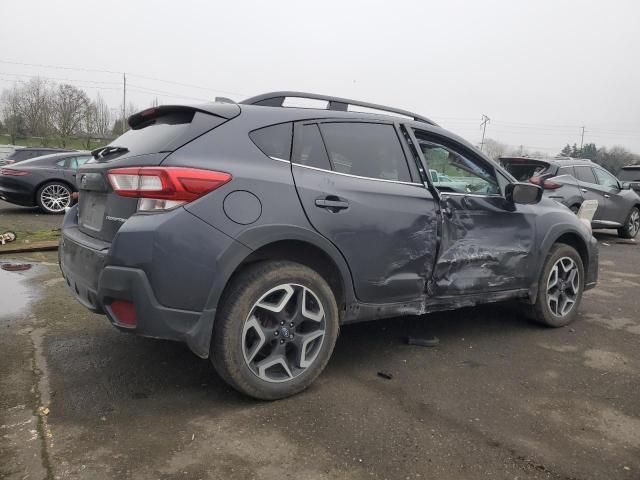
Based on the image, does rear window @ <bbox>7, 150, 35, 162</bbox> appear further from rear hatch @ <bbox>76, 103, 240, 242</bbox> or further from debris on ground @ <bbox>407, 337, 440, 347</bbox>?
debris on ground @ <bbox>407, 337, 440, 347</bbox>

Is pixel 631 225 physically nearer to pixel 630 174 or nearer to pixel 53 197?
pixel 630 174

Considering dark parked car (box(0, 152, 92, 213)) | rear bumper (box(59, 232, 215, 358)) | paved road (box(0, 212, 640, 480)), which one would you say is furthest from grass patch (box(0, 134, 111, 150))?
rear bumper (box(59, 232, 215, 358))

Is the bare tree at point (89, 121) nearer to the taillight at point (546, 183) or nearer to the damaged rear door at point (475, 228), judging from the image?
the taillight at point (546, 183)

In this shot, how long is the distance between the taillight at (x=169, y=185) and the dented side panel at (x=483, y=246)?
1.70 m

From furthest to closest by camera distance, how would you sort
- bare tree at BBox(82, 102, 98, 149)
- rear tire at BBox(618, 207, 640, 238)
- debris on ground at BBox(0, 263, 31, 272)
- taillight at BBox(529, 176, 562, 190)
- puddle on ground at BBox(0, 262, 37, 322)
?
bare tree at BBox(82, 102, 98, 149) → rear tire at BBox(618, 207, 640, 238) → taillight at BBox(529, 176, 562, 190) → debris on ground at BBox(0, 263, 31, 272) → puddle on ground at BBox(0, 262, 37, 322)

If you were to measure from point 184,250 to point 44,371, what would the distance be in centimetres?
143

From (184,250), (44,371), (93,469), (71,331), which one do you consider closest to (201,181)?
(184,250)

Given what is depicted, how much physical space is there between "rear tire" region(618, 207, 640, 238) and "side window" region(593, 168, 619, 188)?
2.67ft

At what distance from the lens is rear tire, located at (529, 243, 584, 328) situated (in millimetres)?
4422

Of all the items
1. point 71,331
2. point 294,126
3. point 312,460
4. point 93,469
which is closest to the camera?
point 93,469

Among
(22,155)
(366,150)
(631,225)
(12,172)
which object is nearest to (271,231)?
(366,150)

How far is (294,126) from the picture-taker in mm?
3104

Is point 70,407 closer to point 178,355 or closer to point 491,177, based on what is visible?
point 178,355

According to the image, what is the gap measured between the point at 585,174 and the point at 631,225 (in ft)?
7.18
